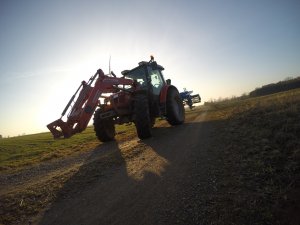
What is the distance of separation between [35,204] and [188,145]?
5.09 m

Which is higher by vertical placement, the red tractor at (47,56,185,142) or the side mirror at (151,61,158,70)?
the side mirror at (151,61,158,70)

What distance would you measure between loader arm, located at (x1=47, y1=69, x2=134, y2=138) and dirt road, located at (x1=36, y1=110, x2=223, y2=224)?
6.46 ft

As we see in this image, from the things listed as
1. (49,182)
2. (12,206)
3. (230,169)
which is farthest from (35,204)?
(230,169)

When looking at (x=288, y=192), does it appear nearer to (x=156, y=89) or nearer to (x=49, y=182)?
→ (x=49, y=182)

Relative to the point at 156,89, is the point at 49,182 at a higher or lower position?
lower

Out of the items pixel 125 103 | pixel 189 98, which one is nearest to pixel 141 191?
pixel 125 103

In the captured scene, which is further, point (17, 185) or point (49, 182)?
point (17, 185)

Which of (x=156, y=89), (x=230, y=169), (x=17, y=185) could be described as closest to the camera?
(x=230, y=169)

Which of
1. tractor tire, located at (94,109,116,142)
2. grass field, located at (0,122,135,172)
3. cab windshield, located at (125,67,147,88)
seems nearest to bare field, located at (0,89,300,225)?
grass field, located at (0,122,135,172)

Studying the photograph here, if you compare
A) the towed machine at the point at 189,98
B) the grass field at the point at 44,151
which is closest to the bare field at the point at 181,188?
the grass field at the point at 44,151

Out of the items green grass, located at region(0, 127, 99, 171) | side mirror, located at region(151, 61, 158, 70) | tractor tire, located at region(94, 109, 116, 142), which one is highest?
side mirror, located at region(151, 61, 158, 70)

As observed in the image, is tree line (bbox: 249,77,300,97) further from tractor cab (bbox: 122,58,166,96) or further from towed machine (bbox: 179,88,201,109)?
tractor cab (bbox: 122,58,166,96)

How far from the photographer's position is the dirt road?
14.6 feet

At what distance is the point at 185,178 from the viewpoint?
229 inches
